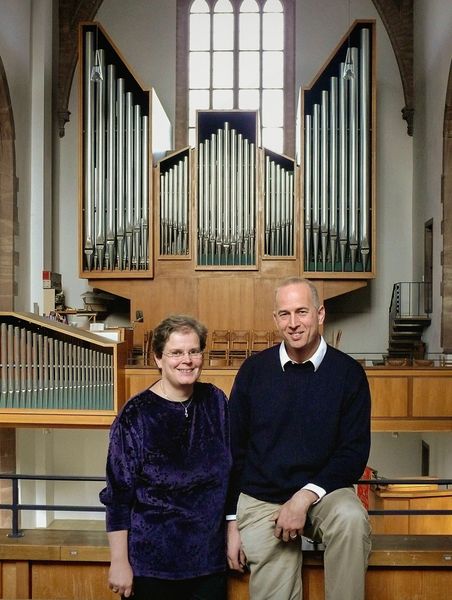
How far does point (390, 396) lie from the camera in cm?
852

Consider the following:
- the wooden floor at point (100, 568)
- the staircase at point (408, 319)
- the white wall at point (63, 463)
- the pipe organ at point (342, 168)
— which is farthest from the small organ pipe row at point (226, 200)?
the wooden floor at point (100, 568)

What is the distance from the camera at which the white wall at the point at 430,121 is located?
398 inches

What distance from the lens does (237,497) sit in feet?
8.07

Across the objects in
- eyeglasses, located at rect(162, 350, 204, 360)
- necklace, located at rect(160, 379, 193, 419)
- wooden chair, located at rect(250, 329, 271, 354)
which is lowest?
wooden chair, located at rect(250, 329, 271, 354)

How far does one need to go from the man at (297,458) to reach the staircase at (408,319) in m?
8.49

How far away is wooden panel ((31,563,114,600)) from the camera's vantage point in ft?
9.68

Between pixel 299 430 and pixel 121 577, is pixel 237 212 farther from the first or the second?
pixel 121 577

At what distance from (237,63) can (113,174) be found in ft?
11.2

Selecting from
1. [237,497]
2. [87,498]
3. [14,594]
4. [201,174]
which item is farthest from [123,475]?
[87,498]

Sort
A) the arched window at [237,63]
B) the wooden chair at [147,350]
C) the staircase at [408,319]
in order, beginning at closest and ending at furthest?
the wooden chair at [147,350], the staircase at [408,319], the arched window at [237,63]

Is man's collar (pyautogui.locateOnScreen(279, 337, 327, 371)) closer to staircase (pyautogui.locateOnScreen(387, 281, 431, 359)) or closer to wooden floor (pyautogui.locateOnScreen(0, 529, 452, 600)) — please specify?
wooden floor (pyautogui.locateOnScreen(0, 529, 452, 600))

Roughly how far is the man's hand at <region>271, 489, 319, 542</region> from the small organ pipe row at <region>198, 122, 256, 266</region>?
8.41 metres

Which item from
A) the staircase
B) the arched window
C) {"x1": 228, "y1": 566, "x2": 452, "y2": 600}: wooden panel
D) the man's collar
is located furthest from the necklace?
the arched window

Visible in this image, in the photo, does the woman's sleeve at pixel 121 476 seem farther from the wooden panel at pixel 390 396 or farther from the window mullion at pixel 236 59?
the window mullion at pixel 236 59
